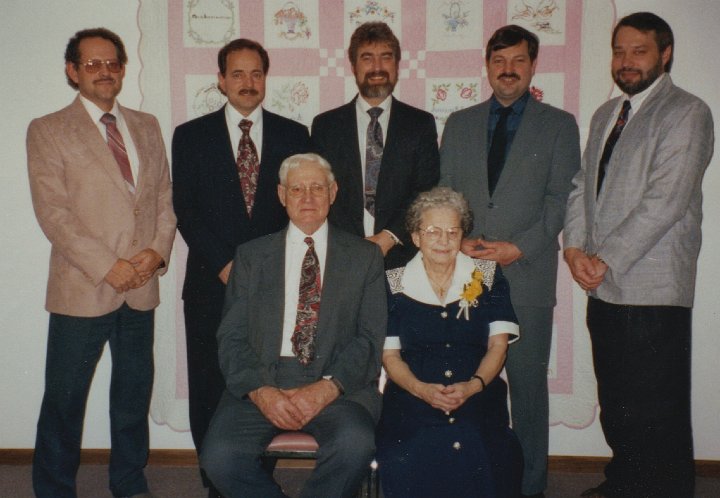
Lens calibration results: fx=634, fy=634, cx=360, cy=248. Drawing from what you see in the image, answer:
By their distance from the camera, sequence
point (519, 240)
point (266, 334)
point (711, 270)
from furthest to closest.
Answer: point (711, 270) < point (519, 240) < point (266, 334)

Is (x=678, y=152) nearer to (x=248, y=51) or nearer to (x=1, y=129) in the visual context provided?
(x=248, y=51)

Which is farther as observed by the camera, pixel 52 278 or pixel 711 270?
pixel 711 270

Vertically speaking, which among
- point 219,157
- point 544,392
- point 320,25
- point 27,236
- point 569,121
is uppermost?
point 320,25

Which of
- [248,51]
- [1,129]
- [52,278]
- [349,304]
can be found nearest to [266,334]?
[349,304]

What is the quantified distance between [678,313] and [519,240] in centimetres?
74

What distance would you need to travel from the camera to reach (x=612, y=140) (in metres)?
2.85

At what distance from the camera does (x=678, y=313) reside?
275 centimetres

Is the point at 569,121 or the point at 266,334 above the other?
the point at 569,121

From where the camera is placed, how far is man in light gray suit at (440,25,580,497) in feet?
9.81

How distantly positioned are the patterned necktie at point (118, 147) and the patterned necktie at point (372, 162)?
43.9 inches

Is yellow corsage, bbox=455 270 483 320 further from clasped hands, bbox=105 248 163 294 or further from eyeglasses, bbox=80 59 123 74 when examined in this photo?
eyeglasses, bbox=80 59 123 74

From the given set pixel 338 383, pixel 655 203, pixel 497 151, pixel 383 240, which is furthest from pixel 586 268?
pixel 338 383

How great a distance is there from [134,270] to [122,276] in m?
0.06

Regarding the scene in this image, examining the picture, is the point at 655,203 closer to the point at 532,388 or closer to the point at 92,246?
the point at 532,388
